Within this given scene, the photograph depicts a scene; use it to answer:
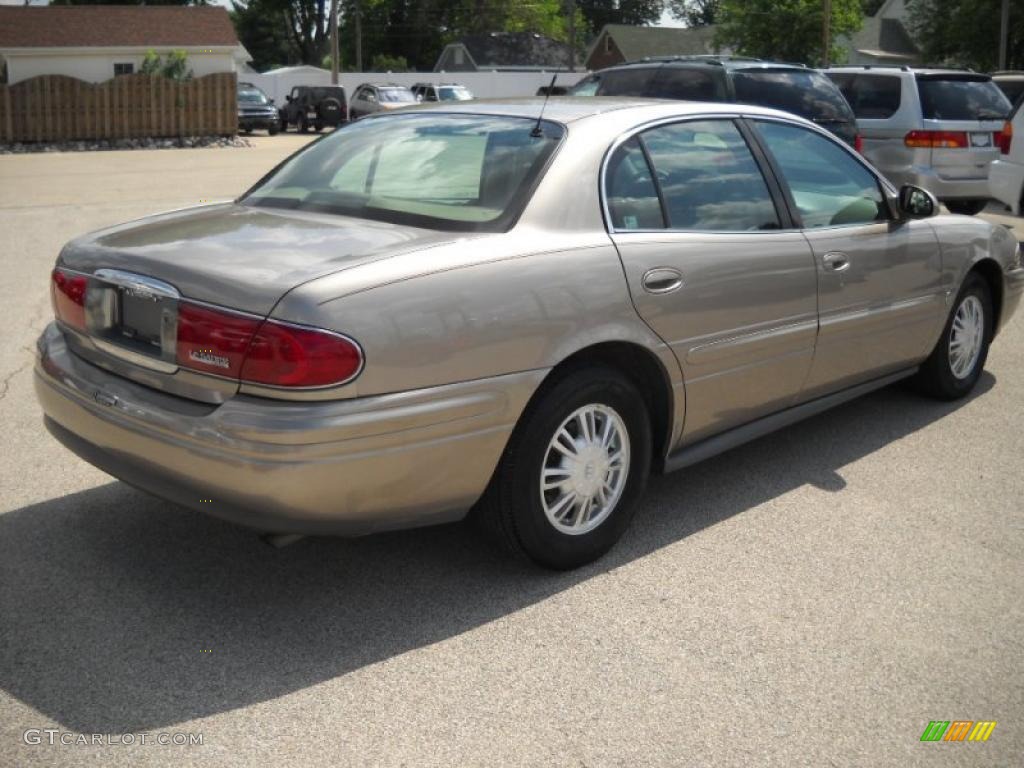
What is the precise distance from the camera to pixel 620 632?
12.0 feet

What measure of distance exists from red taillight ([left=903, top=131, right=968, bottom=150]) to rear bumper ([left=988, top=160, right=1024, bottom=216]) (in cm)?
79

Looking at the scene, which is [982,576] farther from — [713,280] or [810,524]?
[713,280]

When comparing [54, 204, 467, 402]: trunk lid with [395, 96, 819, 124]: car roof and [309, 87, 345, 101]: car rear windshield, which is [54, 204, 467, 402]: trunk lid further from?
[309, 87, 345, 101]: car rear windshield

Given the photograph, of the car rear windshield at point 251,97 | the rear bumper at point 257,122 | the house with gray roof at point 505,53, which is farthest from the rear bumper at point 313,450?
the house with gray roof at point 505,53

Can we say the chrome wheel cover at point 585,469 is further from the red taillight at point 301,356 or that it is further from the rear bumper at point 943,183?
the rear bumper at point 943,183

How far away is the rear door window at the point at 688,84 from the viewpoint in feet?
38.3

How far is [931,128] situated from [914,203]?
8483 mm

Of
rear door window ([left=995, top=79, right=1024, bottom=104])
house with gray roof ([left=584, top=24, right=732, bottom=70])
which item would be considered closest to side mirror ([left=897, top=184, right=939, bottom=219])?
rear door window ([left=995, top=79, right=1024, bottom=104])

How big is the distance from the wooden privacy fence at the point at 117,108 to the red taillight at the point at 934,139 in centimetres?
2373

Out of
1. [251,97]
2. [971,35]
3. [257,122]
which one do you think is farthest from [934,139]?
[971,35]

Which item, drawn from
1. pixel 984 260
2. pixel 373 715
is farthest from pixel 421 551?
pixel 984 260

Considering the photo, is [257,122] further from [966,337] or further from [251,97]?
[966,337]

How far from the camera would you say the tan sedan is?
333 centimetres

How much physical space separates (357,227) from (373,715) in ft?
5.26
